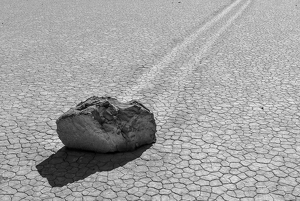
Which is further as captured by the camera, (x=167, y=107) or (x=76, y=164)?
(x=167, y=107)

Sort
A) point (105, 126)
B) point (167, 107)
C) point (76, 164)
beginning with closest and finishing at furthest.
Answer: point (76, 164), point (105, 126), point (167, 107)

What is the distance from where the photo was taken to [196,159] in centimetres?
496

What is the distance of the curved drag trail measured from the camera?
4500 millimetres

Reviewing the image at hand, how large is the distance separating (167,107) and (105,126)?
1621mm

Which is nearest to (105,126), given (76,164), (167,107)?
(76,164)

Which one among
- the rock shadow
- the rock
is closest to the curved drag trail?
the rock shadow

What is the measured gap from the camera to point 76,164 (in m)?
4.92

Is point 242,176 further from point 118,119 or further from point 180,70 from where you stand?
point 180,70

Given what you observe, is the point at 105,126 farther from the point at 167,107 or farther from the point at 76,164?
the point at 167,107

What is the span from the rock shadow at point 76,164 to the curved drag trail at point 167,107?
0.04ft

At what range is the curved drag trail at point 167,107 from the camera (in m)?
4.50

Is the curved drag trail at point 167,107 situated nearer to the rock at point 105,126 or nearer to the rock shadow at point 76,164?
the rock shadow at point 76,164

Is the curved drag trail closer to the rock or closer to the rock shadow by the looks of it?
the rock shadow

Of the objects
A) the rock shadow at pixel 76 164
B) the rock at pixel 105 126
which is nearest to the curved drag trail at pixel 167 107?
the rock shadow at pixel 76 164
